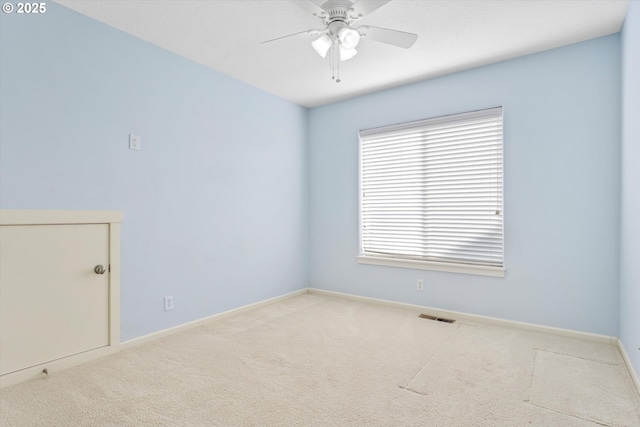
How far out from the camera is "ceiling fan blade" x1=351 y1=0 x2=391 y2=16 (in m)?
1.95

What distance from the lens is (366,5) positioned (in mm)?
1999

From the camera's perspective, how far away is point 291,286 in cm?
450

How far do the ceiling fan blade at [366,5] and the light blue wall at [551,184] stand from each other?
6.23 feet

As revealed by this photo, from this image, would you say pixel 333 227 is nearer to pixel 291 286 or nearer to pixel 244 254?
pixel 291 286

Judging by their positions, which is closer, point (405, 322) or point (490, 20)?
point (490, 20)

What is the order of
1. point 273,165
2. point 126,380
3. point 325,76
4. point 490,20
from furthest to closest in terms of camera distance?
1. point 273,165
2. point 325,76
3. point 490,20
4. point 126,380

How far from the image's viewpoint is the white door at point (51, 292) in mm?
2207

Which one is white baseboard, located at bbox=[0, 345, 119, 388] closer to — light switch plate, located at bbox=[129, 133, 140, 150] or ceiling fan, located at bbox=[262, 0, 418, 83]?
light switch plate, located at bbox=[129, 133, 140, 150]

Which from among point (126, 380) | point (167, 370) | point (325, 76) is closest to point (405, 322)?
point (167, 370)

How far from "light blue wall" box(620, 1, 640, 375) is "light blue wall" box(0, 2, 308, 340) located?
3.29 metres

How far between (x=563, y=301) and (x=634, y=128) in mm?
1522

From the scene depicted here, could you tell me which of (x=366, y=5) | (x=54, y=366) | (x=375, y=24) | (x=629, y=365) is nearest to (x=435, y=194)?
(x=375, y=24)

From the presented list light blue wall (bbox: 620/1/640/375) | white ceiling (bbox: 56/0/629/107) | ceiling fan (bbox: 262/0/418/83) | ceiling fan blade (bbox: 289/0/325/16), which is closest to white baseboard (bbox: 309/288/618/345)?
light blue wall (bbox: 620/1/640/375)

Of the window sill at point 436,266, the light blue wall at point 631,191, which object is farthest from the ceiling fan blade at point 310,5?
the window sill at point 436,266
